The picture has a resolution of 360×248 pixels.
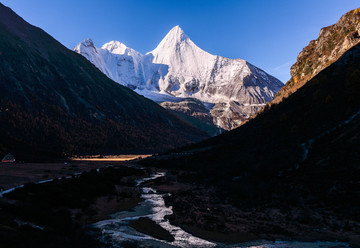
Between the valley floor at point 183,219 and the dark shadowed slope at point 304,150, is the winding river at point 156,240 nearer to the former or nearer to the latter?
the valley floor at point 183,219

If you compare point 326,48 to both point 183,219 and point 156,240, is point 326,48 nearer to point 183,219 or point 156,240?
point 183,219

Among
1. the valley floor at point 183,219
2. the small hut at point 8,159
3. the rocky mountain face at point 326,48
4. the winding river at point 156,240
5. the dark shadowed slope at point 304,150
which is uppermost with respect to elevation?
the rocky mountain face at point 326,48

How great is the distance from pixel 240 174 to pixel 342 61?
129 ft

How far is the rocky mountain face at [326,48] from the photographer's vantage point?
70944mm

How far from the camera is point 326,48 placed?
82938 mm

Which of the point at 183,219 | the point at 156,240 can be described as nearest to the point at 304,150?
the point at 183,219

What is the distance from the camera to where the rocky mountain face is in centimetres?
7094

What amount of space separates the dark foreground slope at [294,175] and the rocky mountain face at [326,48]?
10.1 meters

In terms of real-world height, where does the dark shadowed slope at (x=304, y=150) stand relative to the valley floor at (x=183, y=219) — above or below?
above

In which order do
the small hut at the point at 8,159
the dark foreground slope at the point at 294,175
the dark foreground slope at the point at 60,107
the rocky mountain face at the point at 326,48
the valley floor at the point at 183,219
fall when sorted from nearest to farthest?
1. the valley floor at the point at 183,219
2. the dark foreground slope at the point at 294,175
3. the small hut at the point at 8,159
4. the rocky mountain face at the point at 326,48
5. the dark foreground slope at the point at 60,107

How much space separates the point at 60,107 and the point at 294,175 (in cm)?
10968

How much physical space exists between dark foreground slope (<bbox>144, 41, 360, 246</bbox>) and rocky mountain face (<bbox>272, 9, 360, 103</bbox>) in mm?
10077

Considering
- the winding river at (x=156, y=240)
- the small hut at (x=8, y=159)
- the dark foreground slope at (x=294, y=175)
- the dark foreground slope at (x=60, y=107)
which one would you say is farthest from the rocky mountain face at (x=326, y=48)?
the dark foreground slope at (x=60, y=107)

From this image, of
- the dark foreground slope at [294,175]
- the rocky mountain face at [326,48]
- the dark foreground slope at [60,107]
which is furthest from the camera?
the dark foreground slope at [60,107]
